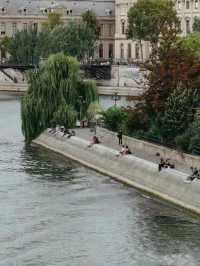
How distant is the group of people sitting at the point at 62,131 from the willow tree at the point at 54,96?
2.71ft

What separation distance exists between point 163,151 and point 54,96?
59.5ft

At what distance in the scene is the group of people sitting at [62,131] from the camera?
76325 millimetres

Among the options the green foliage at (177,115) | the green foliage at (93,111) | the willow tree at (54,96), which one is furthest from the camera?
the willow tree at (54,96)

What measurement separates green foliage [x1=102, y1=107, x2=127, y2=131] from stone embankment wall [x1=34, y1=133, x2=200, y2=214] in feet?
9.04

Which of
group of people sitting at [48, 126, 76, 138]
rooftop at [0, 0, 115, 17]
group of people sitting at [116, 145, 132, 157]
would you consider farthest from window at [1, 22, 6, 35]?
group of people sitting at [116, 145, 132, 157]

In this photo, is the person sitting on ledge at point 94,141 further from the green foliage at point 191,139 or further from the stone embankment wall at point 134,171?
the green foliage at point 191,139

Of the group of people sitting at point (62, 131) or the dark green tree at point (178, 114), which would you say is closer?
the dark green tree at point (178, 114)

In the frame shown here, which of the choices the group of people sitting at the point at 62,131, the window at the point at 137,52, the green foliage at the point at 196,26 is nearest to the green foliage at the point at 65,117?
the group of people sitting at the point at 62,131

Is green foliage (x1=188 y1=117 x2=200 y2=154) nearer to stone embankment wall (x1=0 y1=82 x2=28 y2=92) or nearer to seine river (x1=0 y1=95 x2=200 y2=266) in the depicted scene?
seine river (x1=0 y1=95 x2=200 y2=266)

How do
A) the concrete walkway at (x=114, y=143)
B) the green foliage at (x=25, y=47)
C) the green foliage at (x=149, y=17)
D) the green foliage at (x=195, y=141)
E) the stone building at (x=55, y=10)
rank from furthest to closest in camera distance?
the stone building at (x=55, y=10), the green foliage at (x=25, y=47), the green foliage at (x=149, y=17), the green foliage at (x=195, y=141), the concrete walkway at (x=114, y=143)

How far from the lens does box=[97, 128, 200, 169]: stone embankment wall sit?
60.5 m

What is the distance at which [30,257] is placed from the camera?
45188 mm

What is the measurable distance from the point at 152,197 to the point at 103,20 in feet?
416

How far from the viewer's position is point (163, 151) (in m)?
64.4
